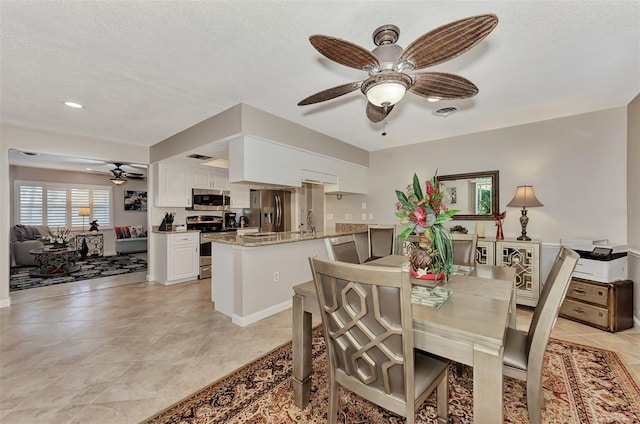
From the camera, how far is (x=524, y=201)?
330 centimetres

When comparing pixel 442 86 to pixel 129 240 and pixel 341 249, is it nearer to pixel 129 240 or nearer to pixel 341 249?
pixel 341 249

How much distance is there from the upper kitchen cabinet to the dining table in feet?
6.09

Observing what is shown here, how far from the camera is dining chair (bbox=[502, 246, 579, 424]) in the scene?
1.14 meters

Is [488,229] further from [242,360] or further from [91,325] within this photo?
[91,325]

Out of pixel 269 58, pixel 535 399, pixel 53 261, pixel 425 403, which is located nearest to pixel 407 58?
pixel 269 58

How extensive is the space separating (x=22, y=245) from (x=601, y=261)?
32.2 feet

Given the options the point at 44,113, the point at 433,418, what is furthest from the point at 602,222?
the point at 44,113

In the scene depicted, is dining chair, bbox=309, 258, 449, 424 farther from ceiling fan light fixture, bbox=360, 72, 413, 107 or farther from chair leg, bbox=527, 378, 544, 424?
ceiling fan light fixture, bbox=360, 72, 413, 107

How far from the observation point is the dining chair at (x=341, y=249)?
7.07ft

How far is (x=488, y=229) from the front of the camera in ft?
12.7

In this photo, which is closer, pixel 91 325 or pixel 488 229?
pixel 91 325

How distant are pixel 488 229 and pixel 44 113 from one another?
602 centimetres

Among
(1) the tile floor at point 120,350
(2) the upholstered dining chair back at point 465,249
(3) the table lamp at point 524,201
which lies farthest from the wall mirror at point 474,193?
(2) the upholstered dining chair back at point 465,249

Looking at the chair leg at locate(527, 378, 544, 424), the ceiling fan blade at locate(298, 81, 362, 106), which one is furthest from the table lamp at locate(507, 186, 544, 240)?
the ceiling fan blade at locate(298, 81, 362, 106)
